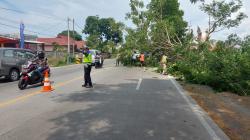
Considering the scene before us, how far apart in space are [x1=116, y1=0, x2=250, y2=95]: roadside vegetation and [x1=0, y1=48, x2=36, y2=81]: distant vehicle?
30.5 ft

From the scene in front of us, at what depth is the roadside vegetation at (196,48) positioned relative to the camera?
51.1 ft

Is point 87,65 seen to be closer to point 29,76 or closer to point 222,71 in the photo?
point 29,76

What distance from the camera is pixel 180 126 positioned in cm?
749

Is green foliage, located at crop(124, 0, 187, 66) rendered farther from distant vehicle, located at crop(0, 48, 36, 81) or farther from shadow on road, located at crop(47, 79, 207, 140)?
shadow on road, located at crop(47, 79, 207, 140)

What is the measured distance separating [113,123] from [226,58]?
10661mm

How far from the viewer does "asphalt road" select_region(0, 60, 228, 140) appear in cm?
664

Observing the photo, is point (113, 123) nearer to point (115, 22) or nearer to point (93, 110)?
point (93, 110)

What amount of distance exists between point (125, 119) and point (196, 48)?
18346mm

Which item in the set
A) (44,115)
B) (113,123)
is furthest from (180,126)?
(44,115)

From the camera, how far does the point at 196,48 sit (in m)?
25.3

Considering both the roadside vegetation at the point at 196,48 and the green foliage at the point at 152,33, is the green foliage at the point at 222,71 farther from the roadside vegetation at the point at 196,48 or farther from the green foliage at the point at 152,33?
the green foliage at the point at 152,33

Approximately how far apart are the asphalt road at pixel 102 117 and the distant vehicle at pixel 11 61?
489 cm

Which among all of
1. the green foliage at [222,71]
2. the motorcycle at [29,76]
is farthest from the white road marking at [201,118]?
the motorcycle at [29,76]

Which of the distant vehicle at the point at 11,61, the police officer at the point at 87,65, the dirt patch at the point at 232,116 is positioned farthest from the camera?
the distant vehicle at the point at 11,61
